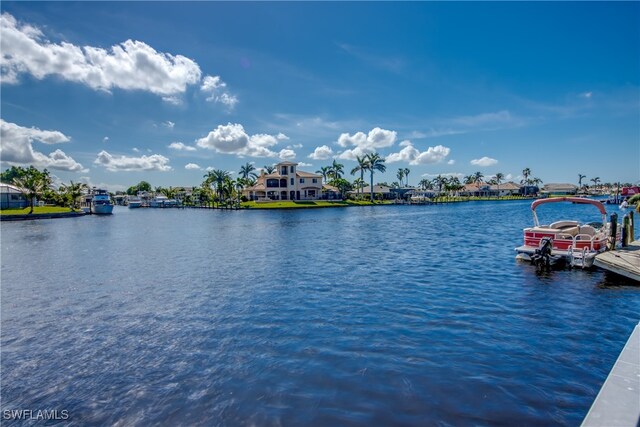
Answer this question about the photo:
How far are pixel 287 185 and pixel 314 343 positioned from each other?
338 ft

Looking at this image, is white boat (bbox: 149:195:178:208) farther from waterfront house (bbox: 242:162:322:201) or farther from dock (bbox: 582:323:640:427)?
dock (bbox: 582:323:640:427)

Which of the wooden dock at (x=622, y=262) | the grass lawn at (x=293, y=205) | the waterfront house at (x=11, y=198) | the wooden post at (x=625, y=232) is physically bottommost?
the wooden dock at (x=622, y=262)

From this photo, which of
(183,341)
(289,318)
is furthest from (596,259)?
(183,341)

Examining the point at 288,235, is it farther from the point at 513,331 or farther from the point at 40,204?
the point at 40,204

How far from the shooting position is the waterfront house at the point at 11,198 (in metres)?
83.4

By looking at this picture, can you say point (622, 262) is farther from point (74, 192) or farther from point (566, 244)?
point (74, 192)

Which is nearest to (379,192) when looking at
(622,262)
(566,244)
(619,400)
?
(566,244)

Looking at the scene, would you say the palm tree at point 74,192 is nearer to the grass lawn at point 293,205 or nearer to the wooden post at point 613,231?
the grass lawn at point 293,205

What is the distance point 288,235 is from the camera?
137 ft

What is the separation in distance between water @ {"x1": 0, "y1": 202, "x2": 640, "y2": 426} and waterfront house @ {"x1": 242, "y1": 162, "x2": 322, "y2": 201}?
9091 centimetres

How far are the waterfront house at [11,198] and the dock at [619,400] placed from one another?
112m

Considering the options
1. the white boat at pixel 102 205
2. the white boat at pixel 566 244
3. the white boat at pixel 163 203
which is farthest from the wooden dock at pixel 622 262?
the white boat at pixel 163 203

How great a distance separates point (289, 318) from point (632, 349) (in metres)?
10.7

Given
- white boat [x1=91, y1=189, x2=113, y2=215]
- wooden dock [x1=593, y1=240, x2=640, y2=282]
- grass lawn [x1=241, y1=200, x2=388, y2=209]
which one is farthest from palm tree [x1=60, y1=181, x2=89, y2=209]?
wooden dock [x1=593, y1=240, x2=640, y2=282]
